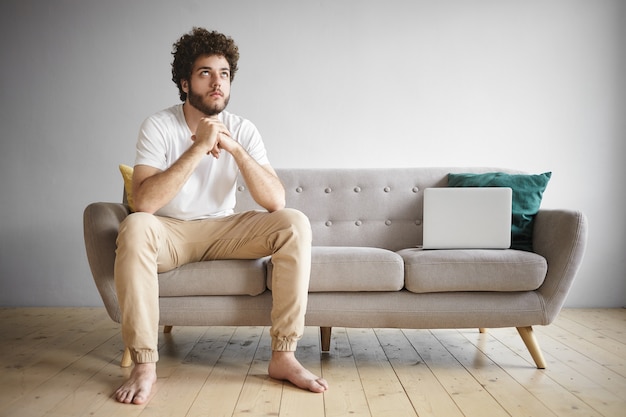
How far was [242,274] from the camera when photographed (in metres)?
2.11

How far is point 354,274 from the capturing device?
2.13 metres

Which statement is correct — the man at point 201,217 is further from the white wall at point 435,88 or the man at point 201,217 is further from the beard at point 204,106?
the white wall at point 435,88

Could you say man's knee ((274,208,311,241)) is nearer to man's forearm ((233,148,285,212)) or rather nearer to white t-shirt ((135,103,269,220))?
man's forearm ((233,148,285,212))

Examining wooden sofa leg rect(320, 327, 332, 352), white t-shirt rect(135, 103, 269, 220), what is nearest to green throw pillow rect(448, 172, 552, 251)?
wooden sofa leg rect(320, 327, 332, 352)

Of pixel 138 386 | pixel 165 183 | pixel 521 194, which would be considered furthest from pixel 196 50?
pixel 521 194

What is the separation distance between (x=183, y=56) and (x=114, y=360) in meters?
1.28

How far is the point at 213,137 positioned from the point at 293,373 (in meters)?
0.89

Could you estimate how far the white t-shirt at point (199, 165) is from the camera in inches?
86.1

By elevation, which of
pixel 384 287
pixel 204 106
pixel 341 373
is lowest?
pixel 341 373

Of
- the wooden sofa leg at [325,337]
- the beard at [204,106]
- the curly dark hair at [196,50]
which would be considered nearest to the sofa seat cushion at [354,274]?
the wooden sofa leg at [325,337]

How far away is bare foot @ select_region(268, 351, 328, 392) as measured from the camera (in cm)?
188

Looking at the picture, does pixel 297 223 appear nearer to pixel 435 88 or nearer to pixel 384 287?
pixel 384 287

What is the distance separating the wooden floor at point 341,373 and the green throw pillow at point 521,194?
49 centimetres

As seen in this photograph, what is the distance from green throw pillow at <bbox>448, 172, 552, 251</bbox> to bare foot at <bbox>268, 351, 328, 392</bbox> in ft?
3.52
